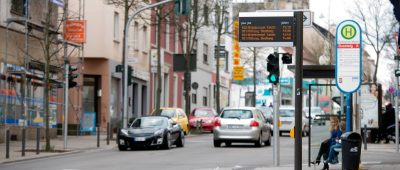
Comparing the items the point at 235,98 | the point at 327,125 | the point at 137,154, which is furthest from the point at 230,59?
A: the point at 327,125

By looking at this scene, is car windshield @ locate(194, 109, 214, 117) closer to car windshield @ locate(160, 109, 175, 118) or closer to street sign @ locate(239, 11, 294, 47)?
car windshield @ locate(160, 109, 175, 118)

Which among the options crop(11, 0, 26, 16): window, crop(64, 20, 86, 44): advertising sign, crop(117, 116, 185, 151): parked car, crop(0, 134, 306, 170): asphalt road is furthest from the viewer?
crop(64, 20, 86, 44): advertising sign

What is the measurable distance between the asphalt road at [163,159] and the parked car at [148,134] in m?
0.39

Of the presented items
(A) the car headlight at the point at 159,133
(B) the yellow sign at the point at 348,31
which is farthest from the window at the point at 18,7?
(B) the yellow sign at the point at 348,31

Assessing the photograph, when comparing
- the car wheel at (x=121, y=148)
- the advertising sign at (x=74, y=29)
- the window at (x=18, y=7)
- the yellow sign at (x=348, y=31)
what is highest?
the window at (x=18, y=7)

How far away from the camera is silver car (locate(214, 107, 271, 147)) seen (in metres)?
30.9

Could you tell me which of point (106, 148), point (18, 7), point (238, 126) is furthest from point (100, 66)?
point (238, 126)

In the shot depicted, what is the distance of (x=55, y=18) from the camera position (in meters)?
38.8

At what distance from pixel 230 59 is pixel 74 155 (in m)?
52.6

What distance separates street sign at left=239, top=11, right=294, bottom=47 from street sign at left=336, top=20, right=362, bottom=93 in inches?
110

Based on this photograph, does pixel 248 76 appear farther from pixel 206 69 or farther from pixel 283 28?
pixel 283 28

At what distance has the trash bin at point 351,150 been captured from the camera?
55.7 ft

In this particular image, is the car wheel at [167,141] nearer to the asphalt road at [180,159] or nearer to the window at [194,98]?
the asphalt road at [180,159]

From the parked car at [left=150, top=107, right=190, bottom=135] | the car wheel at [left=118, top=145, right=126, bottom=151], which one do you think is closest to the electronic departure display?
the car wheel at [left=118, top=145, right=126, bottom=151]
